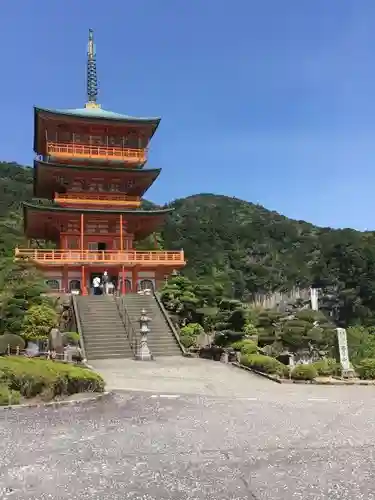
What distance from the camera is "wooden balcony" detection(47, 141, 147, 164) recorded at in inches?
1304

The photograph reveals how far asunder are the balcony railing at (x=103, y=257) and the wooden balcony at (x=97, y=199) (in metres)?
3.45

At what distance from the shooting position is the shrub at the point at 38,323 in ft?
68.7

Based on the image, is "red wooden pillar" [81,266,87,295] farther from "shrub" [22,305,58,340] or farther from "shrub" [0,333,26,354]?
"shrub" [0,333,26,354]

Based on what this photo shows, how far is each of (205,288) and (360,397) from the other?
1491 cm

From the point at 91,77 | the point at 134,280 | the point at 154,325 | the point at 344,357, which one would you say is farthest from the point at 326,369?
the point at 91,77

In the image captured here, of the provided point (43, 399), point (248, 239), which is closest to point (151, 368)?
point (43, 399)

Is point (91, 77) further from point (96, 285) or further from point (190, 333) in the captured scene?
point (190, 333)

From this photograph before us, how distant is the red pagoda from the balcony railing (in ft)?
0.20

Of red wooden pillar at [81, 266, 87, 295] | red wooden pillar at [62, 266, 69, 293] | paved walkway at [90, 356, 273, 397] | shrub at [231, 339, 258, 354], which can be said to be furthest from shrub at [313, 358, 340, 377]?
red wooden pillar at [62, 266, 69, 293]

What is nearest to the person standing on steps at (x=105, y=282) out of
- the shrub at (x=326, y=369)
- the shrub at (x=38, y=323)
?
the shrub at (x=38, y=323)

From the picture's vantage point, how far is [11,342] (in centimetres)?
1897

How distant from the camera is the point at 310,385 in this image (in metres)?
14.6

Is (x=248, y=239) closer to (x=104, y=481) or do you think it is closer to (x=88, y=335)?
(x=88, y=335)

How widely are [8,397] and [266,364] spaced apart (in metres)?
8.74
